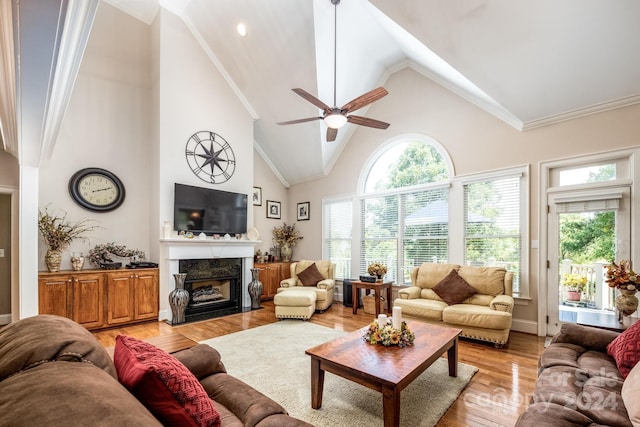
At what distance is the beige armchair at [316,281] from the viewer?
5262 millimetres

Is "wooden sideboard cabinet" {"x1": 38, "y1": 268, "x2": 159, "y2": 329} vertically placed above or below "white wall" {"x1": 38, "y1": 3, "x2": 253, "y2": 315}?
below

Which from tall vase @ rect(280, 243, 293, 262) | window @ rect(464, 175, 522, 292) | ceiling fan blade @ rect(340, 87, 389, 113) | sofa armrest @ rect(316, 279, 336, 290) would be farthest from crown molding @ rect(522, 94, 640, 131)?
tall vase @ rect(280, 243, 293, 262)

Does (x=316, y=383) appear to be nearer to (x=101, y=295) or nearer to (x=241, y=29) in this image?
(x=101, y=295)

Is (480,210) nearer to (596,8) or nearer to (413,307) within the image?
(413,307)

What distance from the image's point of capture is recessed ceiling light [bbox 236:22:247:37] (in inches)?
192

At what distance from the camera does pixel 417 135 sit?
5.26 metres

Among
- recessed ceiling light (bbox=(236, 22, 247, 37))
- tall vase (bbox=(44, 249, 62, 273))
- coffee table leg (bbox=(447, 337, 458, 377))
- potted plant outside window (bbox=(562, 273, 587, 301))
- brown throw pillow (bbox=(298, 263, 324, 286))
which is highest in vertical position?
recessed ceiling light (bbox=(236, 22, 247, 37))

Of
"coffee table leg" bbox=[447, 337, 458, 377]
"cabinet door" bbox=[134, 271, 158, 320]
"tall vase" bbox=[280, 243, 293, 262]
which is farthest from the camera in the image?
"tall vase" bbox=[280, 243, 293, 262]

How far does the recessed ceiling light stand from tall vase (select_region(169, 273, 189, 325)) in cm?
402

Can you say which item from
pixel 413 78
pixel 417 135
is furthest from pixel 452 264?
pixel 413 78

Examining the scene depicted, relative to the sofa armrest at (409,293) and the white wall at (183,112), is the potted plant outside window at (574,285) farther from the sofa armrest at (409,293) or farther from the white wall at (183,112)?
the white wall at (183,112)

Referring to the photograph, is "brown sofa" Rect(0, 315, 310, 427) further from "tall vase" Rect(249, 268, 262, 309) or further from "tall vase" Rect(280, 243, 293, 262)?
"tall vase" Rect(280, 243, 293, 262)

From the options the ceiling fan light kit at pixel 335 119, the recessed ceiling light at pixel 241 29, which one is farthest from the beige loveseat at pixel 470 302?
the recessed ceiling light at pixel 241 29

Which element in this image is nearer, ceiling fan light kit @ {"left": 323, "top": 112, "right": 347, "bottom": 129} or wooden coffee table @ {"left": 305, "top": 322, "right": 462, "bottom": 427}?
wooden coffee table @ {"left": 305, "top": 322, "right": 462, "bottom": 427}
